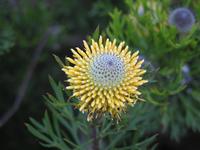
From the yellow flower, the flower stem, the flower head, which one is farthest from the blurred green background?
the yellow flower

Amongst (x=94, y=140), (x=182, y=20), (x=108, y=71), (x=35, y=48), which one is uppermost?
(x=35, y=48)

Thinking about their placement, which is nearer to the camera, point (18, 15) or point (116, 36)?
point (116, 36)

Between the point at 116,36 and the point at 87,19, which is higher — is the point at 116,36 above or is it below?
below

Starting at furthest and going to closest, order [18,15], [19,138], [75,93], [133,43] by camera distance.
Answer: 1. [19,138]
2. [18,15]
3. [133,43]
4. [75,93]

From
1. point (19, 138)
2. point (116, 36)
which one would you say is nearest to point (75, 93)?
point (116, 36)

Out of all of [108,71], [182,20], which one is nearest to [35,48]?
A: [182,20]

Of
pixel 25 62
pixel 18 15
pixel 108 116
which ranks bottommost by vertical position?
pixel 108 116

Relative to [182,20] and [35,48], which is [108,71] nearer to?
[182,20]

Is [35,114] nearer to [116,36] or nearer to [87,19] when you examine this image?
[87,19]
